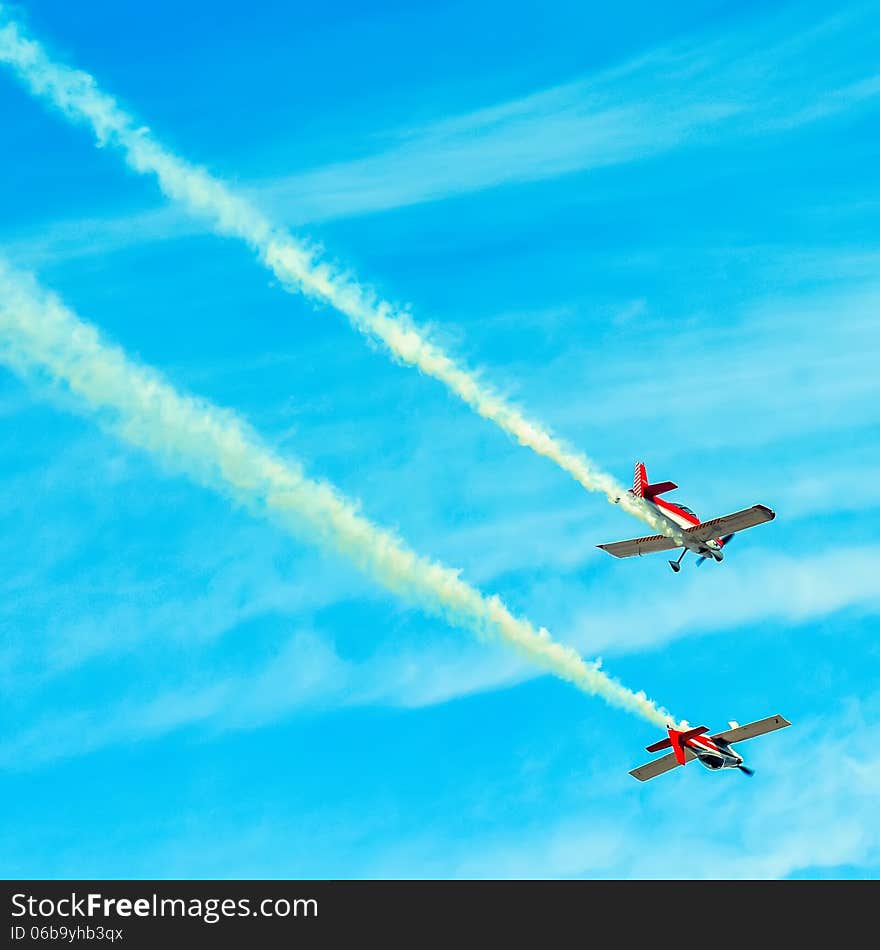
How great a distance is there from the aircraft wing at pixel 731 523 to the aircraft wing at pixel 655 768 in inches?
531

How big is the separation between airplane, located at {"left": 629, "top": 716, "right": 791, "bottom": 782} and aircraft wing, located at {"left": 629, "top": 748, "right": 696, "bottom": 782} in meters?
1.25

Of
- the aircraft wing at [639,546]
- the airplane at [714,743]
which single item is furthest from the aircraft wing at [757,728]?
the aircraft wing at [639,546]

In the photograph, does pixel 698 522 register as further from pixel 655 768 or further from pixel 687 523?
pixel 655 768

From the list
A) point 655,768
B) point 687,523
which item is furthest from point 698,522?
point 655,768

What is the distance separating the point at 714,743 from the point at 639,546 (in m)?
12.1

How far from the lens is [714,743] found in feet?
333

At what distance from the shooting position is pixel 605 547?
351 feet

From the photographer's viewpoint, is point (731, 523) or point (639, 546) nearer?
point (731, 523)

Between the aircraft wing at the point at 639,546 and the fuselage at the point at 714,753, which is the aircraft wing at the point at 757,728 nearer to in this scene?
the fuselage at the point at 714,753

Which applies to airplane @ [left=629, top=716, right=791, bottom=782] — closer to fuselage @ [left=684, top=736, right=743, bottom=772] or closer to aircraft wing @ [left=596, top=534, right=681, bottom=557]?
fuselage @ [left=684, top=736, right=743, bottom=772]

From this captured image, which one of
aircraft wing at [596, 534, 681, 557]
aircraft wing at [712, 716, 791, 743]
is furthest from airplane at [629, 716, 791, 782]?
aircraft wing at [596, 534, 681, 557]
